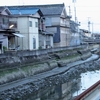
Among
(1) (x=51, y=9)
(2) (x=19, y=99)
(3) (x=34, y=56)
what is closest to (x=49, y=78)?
(3) (x=34, y=56)

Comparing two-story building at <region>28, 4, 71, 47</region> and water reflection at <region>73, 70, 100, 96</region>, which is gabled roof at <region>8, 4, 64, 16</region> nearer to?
two-story building at <region>28, 4, 71, 47</region>

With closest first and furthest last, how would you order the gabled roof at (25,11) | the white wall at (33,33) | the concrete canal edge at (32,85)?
the concrete canal edge at (32,85)
the white wall at (33,33)
the gabled roof at (25,11)

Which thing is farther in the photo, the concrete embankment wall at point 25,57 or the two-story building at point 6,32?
the two-story building at point 6,32

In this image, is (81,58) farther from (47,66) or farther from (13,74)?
(13,74)

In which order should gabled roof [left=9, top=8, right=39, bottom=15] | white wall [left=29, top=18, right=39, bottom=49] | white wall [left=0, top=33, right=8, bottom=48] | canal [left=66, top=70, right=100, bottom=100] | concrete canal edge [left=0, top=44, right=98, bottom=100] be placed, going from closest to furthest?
concrete canal edge [left=0, top=44, right=98, bottom=100], canal [left=66, top=70, right=100, bottom=100], white wall [left=0, top=33, right=8, bottom=48], white wall [left=29, top=18, right=39, bottom=49], gabled roof [left=9, top=8, right=39, bottom=15]

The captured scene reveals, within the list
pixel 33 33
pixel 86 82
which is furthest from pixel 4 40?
pixel 86 82

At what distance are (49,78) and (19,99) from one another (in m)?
6.92

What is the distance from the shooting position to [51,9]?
40.8 meters

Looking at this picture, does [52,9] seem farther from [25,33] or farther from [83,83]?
[83,83]

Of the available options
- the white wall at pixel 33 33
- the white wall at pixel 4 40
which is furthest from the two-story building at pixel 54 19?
the white wall at pixel 4 40

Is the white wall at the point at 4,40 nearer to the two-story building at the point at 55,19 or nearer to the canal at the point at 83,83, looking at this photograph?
the canal at the point at 83,83

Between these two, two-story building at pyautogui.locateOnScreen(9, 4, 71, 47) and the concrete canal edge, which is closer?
the concrete canal edge

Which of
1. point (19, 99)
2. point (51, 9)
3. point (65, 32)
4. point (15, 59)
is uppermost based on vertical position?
point (51, 9)

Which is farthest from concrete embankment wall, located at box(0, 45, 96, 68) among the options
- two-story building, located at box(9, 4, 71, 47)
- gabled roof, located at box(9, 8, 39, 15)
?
two-story building, located at box(9, 4, 71, 47)
